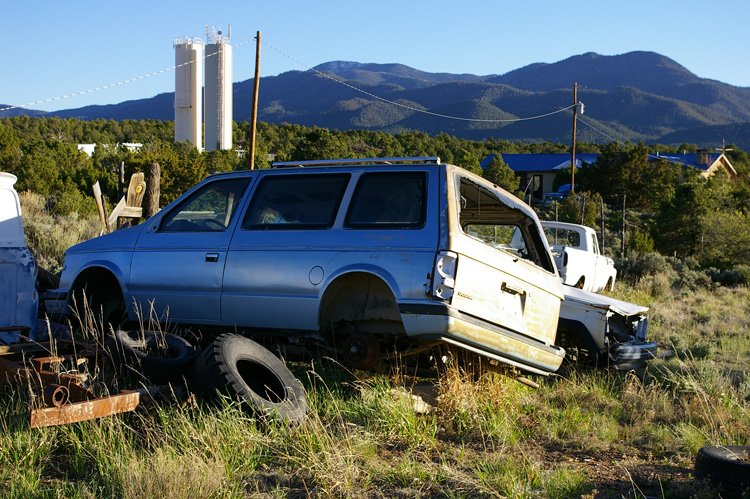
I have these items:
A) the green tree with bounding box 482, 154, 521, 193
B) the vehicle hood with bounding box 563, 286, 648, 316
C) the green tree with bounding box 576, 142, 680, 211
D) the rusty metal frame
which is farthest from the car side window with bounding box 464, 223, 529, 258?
the green tree with bounding box 482, 154, 521, 193

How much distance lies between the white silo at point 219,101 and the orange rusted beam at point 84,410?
95397 mm

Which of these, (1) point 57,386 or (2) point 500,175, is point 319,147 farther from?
(1) point 57,386

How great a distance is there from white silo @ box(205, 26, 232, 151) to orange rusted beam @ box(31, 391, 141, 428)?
95.4 meters

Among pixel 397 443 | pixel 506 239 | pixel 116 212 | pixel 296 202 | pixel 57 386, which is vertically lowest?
pixel 397 443

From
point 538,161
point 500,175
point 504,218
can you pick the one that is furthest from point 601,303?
point 538,161

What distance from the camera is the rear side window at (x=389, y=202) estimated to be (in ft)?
18.7

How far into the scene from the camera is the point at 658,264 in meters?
20.2

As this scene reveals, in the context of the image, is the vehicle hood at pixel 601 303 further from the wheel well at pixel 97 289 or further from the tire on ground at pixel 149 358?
the wheel well at pixel 97 289

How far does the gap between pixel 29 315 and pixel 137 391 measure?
180 centimetres

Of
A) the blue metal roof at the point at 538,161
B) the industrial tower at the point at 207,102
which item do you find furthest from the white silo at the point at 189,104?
the blue metal roof at the point at 538,161

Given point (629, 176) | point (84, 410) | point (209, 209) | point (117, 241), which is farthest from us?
point (629, 176)

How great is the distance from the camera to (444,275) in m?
5.34

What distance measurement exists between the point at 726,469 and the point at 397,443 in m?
2.15

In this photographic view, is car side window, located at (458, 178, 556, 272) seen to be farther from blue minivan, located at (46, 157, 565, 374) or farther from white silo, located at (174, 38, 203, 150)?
white silo, located at (174, 38, 203, 150)
